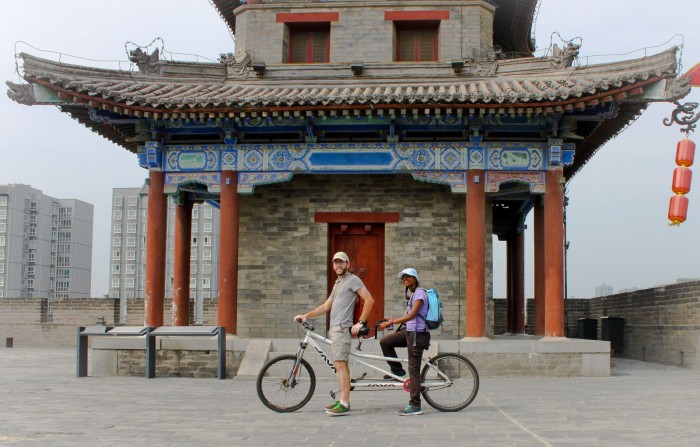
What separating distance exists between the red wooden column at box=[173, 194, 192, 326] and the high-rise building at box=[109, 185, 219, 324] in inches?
1900

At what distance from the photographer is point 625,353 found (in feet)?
70.5

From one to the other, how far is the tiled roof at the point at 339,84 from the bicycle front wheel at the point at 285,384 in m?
6.45

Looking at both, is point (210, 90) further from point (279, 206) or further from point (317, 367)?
point (317, 367)

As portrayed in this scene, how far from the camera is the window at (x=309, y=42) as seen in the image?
1883cm

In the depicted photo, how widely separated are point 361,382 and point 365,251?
7.96 metres

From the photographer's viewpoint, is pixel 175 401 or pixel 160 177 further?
pixel 160 177

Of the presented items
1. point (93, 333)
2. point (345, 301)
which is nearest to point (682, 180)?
point (345, 301)

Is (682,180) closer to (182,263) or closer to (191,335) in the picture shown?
(191,335)

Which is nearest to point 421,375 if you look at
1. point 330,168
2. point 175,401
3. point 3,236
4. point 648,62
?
point 175,401

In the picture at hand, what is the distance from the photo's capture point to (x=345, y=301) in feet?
29.3

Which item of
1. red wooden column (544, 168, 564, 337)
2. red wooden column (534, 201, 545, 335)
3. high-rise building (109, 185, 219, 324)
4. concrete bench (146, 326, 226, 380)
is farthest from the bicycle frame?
high-rise building (109, 185, 219, 324)

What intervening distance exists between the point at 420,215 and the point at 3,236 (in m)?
59.3

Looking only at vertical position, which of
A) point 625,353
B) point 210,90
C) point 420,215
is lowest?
point 625,353

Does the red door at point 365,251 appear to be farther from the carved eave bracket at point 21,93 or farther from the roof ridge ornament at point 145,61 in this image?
the carved eave bracket at point 21,93
